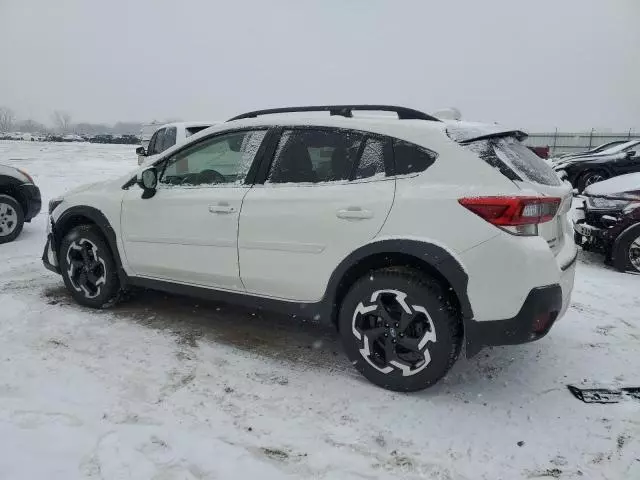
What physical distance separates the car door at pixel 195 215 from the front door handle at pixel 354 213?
2.61 feet

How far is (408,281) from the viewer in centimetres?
285

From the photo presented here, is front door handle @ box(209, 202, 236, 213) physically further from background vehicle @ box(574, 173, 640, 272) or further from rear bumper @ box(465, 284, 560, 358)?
background vehicle @ box(574, 173, 640, 272)

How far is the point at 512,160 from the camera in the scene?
291cm

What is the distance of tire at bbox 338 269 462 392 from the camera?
2.82 metres

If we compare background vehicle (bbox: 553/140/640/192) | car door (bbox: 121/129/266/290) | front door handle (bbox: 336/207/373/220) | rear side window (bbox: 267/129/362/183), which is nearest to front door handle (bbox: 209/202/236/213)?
car door (bbox: 121/129/266/290)

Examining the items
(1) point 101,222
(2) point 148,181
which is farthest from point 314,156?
(1) point 101,222

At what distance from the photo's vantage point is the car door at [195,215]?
3498 millimetres

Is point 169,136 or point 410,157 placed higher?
point 169,136

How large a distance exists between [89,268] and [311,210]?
2291 mm

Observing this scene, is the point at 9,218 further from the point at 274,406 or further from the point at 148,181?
the point at 274,406

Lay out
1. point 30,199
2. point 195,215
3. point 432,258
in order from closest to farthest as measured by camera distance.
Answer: point 432,258, point 195,215, point 30,199

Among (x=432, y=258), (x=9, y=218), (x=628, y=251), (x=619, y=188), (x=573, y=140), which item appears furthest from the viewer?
(x=573, y=140)

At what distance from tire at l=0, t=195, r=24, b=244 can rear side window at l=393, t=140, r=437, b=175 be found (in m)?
6.30

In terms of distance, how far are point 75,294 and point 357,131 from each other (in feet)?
9.56
